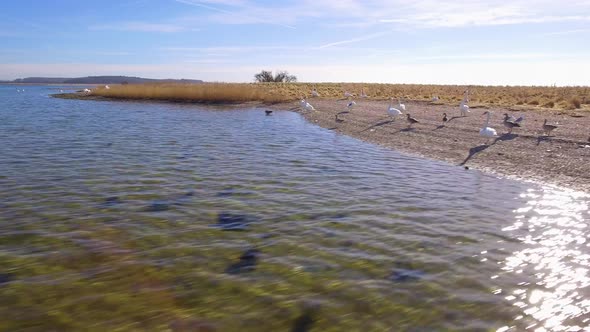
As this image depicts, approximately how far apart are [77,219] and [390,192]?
266 inches

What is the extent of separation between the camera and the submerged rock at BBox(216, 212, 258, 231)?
24.6 ft

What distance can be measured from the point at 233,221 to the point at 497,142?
1340cm

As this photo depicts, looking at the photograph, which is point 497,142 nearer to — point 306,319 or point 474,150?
point 474,150

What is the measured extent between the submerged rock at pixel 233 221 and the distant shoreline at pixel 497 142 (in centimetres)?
821

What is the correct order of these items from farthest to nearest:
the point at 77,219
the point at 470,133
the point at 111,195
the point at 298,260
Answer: the point at 470,133 → the point at 111,195 → the point at 77,219 → the point at 298,260

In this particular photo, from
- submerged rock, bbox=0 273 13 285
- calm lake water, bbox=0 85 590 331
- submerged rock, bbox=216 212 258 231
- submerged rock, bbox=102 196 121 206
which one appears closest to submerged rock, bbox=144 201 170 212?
calm lake water, bbox=0 85 590 331

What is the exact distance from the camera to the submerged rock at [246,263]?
591cm

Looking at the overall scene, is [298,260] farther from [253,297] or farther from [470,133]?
[470,133]

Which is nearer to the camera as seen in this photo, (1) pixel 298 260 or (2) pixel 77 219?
(1) pixel 298 260

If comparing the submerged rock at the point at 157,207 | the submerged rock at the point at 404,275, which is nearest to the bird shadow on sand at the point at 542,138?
the submerged rock at the point at 404,275

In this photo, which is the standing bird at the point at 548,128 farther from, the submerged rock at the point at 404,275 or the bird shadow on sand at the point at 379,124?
the submerged rock at the point at 404,275

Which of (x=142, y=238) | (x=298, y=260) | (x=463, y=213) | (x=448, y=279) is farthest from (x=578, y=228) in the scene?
(x=142, y=238)

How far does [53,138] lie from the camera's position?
17906 millimetres

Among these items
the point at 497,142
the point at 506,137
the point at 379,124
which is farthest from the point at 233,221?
the point at 379,124
